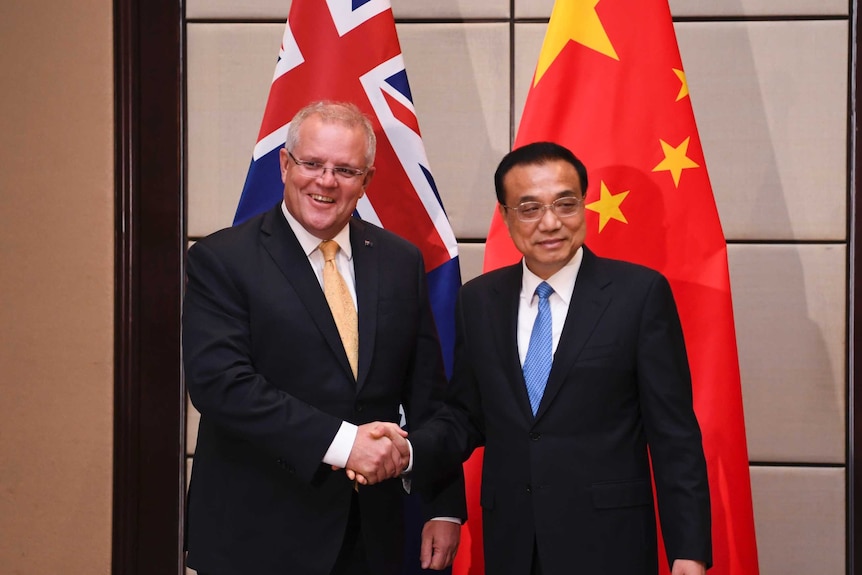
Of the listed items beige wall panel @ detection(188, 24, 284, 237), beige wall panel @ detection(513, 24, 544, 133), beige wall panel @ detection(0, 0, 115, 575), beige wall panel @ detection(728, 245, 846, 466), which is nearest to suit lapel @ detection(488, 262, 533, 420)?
beige wall panel @ detection(513, 24, 544, 133)

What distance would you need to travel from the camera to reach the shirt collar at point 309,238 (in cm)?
175

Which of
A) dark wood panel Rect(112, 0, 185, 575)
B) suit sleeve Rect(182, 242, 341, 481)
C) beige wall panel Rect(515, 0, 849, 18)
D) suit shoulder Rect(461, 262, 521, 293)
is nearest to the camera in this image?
suit sleeve Rect(182, 242, 341, 481)

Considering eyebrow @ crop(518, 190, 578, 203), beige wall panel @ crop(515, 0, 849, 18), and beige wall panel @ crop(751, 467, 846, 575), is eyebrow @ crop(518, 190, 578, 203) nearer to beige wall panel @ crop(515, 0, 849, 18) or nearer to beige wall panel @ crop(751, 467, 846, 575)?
beige wall panel @ crop(515, 0, 849, 18)

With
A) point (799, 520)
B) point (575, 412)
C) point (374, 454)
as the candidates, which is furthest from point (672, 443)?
point (799, 520)

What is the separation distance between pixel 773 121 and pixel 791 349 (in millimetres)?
729

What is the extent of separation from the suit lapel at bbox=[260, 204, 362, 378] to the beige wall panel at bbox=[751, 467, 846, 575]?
5.37 ft

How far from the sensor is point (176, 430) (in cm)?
271

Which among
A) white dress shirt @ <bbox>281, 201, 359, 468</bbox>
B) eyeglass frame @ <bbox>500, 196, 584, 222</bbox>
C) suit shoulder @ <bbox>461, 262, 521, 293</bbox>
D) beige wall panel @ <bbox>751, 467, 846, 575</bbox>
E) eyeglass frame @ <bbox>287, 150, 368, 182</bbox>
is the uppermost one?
eyeglass frame @ <bbox>287, 150, 368, 182</bbox>

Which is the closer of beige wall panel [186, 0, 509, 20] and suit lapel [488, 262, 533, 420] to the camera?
suit lapel [488, 262, 533, 420]

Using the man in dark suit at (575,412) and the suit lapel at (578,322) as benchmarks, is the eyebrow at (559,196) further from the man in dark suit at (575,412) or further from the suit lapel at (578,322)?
the suit lapel at (578,322)

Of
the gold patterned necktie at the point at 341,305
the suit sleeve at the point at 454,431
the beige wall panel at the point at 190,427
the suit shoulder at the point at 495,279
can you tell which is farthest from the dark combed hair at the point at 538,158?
the beige wall panel at the point at 190,427

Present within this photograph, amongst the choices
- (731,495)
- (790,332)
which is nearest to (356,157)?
(731,495)

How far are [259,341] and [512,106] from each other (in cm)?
136

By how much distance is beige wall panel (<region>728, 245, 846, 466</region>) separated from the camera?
2.59 metres
